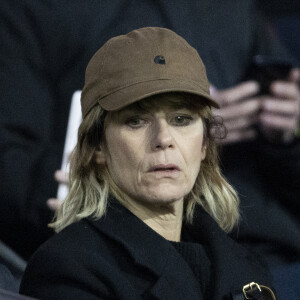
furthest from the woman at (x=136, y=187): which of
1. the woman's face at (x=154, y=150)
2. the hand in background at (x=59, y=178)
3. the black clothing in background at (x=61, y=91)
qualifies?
the black clothing in background at (x=61, y=91)

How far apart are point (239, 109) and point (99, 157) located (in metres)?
0.80

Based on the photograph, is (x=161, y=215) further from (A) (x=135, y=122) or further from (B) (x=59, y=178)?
(B) (x=59, y=178)

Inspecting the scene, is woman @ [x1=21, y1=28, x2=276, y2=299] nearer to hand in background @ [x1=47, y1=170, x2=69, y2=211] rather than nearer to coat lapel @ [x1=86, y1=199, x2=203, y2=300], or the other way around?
coat lapel @ [x1=86, y1=199, x2=203, y2=300]

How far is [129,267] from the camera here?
120 cm

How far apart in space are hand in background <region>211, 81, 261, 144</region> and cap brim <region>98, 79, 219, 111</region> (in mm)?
729

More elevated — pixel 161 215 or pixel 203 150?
pixel 203 150

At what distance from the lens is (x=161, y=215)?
4.21 feet

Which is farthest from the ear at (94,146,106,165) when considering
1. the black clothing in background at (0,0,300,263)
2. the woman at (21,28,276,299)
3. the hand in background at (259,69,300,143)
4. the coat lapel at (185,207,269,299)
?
the hand in background at (259,69,300,143)

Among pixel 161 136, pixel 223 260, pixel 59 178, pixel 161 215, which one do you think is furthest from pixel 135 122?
pixel 59 178

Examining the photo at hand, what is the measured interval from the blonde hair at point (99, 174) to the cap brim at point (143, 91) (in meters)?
0.03

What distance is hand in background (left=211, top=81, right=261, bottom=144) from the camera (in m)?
1.95

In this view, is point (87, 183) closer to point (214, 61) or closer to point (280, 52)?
point (214, 61)

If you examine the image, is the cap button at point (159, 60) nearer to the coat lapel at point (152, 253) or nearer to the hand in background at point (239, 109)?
the coat lapel at point (152, 253)

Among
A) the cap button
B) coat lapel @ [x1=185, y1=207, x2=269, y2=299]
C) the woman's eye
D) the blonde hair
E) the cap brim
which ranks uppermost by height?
the cap button
